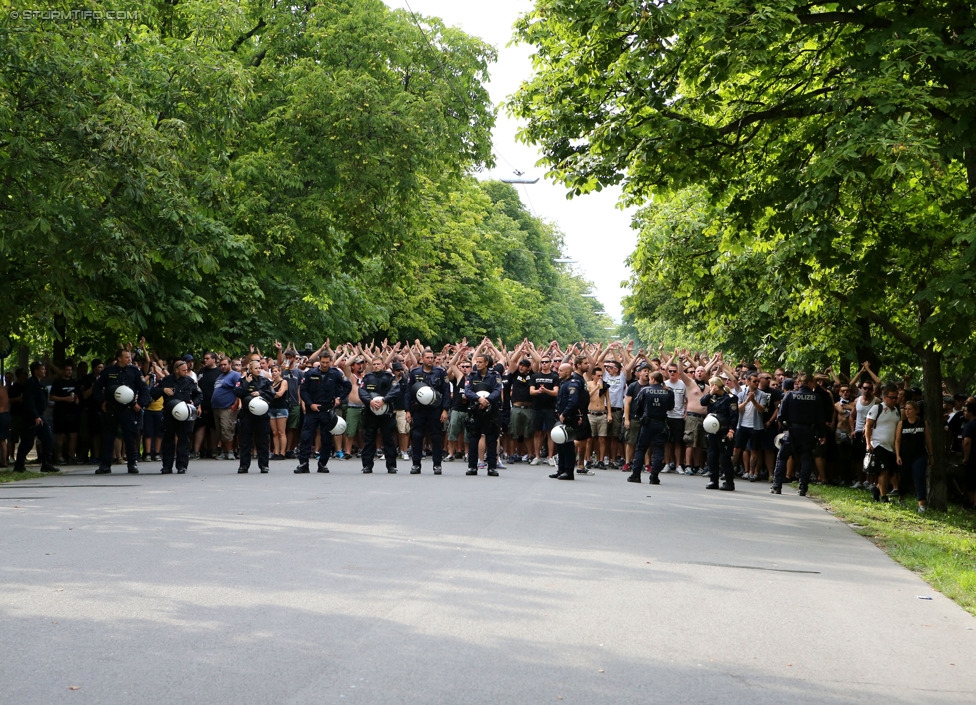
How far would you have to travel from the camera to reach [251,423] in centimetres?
2012

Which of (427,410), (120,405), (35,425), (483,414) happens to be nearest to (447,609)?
(483,414)

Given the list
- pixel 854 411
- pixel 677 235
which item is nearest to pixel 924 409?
pixel 854 411

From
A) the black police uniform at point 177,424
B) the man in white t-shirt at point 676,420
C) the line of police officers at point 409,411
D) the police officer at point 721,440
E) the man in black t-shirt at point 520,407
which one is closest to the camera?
the black police uniform at point 177,424

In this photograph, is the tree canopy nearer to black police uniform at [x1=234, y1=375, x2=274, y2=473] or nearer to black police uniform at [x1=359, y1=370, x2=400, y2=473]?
black police uniform at [x1=234, y1=375, x2=274, y2=473]

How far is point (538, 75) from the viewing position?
16.3m

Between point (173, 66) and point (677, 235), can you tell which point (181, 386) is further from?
point (677, 235)

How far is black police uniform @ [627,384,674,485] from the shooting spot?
19.9 meters

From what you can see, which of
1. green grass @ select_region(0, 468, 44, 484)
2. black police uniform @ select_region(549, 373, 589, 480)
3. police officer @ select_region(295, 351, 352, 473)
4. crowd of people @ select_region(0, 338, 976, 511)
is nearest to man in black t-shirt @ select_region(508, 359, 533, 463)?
crowd of people @ select_region(0, 338, 976, 511)

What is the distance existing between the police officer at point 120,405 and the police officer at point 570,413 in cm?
667

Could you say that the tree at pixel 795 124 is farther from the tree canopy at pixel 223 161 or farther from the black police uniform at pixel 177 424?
the black police uniform at pixel 177 424

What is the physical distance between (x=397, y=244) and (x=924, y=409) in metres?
15.8

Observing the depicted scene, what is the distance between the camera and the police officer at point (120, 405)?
1952cm

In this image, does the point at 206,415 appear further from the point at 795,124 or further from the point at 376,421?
the point at 795,124

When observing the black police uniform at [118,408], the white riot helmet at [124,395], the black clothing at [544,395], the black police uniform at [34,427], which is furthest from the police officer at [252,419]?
the black clothing at [544,395]
